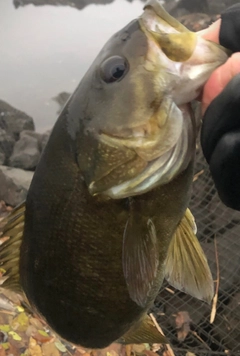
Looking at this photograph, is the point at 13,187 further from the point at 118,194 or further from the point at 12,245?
the point at 118,194

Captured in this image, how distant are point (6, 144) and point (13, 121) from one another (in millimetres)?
548

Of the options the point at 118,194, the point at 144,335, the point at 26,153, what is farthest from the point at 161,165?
the point at 26,153

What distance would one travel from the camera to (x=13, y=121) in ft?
20.3

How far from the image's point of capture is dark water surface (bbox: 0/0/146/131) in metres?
6.83

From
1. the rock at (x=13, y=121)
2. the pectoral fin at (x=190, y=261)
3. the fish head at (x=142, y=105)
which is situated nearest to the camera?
the fish head at (x=142, y=105)

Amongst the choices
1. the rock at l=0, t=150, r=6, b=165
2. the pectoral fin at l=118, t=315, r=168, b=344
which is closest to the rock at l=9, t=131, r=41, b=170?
the rock at l=0, t=150, r=6, b=165

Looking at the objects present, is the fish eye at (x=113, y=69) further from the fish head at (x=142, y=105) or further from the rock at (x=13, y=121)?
the rock at (x=13, y=121)

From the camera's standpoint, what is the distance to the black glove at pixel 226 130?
1.00 m

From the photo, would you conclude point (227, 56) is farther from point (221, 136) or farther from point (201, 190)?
point (201, 190)

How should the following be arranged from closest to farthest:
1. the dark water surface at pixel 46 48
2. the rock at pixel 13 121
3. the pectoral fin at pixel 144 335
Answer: the pectoral fin at pixel 144 335, the rock at pixel 13 121, the dark water surface at pixel 46 48

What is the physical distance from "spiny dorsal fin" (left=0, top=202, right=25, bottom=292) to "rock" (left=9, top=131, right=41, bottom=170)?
155 inches

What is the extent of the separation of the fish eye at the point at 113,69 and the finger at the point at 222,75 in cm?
17

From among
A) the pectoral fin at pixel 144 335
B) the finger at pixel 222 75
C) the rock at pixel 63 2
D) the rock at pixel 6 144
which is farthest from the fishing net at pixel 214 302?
the rock at pixel 63 2

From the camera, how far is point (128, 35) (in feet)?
3.32
